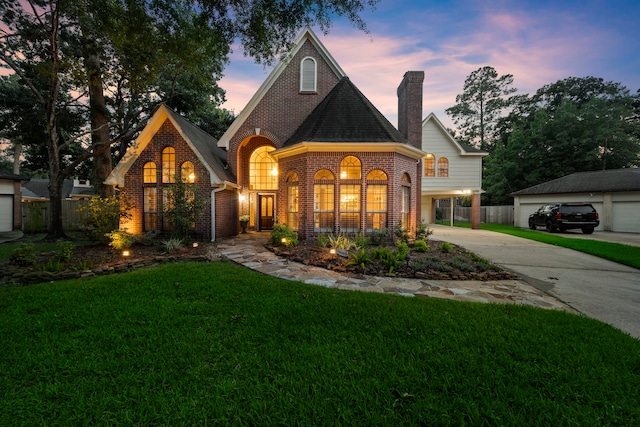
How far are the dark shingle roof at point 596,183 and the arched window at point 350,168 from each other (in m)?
18.6

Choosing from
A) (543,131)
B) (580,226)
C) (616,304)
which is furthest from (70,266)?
(543,131)

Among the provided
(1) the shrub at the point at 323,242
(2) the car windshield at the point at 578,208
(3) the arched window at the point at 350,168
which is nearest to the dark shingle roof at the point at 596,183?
(2) the car windshield at the point at 578,208

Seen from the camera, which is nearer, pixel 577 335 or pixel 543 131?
pixel 577 335

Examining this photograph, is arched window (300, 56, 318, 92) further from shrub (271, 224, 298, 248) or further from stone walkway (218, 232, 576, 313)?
stone walkway (218, 232, 576, 313)

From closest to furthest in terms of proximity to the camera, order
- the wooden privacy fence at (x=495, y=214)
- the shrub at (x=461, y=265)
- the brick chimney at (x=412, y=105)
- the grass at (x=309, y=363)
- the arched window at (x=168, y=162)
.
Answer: the grass at (x=309, y=363) < the shrub at (x=461, y=265) < the arched window at (x=168, y=162) < the brick chimney at (x=412, y=105) < the wooden privacy fence at (x=495, y=214)

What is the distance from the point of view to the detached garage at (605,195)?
16.0 meters

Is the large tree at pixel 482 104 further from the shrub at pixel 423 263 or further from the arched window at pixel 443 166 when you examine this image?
the shrub at pixel 423 263

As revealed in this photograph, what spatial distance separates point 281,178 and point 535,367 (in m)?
9.57

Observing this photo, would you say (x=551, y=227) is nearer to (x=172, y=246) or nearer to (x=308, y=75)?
(x=308, y=75)

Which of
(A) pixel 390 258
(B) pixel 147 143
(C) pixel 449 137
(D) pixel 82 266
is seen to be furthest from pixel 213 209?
(C) pixel 449 137

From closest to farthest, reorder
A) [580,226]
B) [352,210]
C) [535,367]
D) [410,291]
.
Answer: [535,367], [410,291], [352,210], [580,226]

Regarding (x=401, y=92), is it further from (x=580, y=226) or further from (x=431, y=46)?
(x=580, y=226)

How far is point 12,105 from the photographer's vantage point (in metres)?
13.1

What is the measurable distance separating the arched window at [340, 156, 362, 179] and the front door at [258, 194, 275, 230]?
515 centimetres
